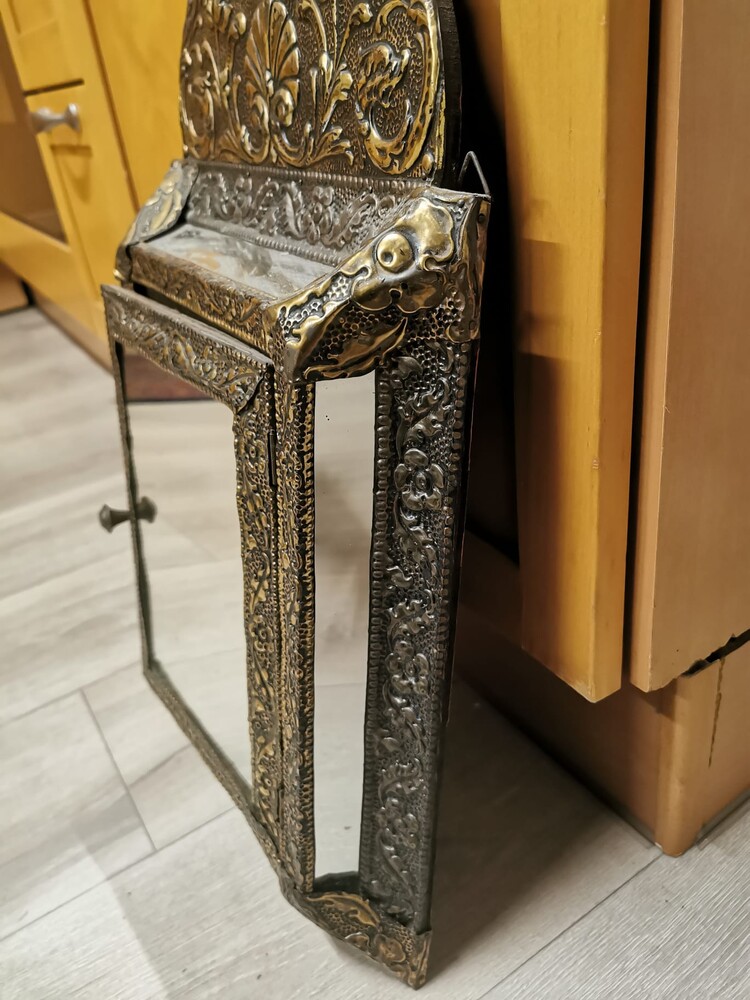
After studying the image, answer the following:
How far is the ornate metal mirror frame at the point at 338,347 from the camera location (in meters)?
0.41

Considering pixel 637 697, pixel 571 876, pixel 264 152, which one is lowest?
pixel 571 876

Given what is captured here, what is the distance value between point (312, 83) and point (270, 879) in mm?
588

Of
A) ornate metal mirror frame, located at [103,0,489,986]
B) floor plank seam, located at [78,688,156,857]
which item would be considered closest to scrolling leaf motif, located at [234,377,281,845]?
ornate metal mirror frame, located at [103,0,489,986]

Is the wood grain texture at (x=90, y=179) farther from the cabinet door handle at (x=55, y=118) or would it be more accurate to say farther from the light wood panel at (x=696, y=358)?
the light wood panel at (x=696, y=358)

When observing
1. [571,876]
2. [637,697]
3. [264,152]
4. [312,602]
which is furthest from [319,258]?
[571,876]

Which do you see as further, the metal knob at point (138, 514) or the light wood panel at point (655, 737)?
the metal knob at point (138, 514)

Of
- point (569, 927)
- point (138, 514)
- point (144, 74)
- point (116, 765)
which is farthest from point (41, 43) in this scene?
point (569, 927)

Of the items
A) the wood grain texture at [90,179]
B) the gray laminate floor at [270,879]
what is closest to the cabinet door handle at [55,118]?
the wood grain texture at [90,179]

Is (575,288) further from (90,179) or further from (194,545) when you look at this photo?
(90,179)

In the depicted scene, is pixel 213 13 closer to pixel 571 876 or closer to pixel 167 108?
pixel 167 108

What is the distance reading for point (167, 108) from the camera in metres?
0.86

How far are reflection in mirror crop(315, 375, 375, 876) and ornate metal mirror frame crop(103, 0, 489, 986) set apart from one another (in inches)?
0.7

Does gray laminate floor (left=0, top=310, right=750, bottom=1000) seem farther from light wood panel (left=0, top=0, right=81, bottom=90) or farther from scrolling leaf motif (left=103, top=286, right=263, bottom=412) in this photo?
light wood panel (left=0, top=0, right=81, bottom=90)

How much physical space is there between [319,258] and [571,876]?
1.63ft
